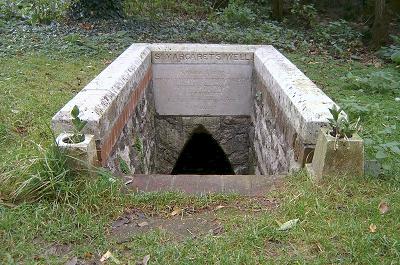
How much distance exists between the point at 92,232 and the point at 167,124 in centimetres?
425

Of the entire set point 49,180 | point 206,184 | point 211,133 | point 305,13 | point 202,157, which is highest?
point 49,180

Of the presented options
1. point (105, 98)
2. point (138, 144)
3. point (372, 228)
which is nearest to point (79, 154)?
point (105, 98)

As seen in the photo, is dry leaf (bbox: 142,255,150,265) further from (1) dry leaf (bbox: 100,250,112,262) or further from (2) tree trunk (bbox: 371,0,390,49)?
(2) tree trunk (bbox: 371,0,390,49)

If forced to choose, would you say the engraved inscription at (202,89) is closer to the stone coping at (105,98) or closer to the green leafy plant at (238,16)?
the stone coping at (105,98)

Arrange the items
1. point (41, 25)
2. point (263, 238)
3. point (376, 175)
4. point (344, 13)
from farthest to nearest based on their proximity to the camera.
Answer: point (344, 13) → point (41, 25) → point (376, 175) → point (263, 238)

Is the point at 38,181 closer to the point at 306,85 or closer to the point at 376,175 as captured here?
the point at 376,175

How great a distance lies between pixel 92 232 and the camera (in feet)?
8.86

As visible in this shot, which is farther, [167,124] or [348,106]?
[167,124]

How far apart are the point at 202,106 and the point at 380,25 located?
215 inches

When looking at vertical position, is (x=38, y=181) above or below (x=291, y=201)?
above

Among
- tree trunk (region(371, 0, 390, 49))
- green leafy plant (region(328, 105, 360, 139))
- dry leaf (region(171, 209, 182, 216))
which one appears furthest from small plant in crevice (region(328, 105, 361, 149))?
tree trunk (region(371, 0, 390, 49))

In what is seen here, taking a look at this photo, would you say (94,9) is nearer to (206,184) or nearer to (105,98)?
(105,98)

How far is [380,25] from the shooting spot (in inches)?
393

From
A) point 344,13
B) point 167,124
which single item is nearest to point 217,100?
point 167,124
